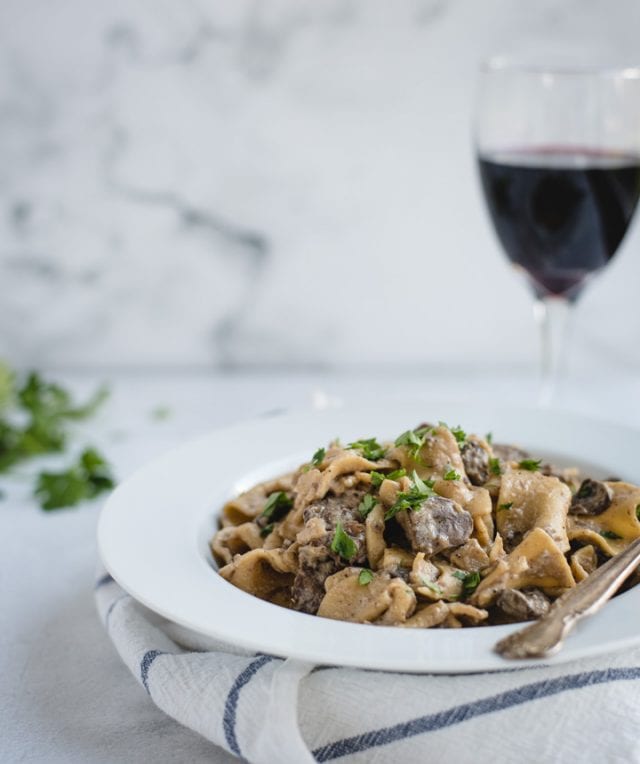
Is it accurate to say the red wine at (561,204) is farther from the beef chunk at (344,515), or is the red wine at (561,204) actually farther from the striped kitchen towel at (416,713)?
the striped kitchen towel at (416,713)

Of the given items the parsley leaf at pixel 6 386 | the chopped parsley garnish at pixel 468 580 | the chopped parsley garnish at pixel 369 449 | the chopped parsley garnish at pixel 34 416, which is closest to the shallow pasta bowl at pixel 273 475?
the chopped parsley garnish at pixel 468 580

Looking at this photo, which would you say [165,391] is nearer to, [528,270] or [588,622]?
[528,270]

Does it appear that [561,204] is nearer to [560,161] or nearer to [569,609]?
[560,161]

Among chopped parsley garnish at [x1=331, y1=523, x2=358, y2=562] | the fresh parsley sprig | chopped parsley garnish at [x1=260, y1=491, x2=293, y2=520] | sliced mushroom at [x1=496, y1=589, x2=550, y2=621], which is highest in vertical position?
the fresh parsley sprig

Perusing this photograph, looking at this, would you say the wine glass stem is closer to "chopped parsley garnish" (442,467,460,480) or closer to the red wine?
the red wine

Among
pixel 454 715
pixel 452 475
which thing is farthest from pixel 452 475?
pixel 454 715

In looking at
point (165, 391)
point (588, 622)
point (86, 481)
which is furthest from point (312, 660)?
point (165, 391)

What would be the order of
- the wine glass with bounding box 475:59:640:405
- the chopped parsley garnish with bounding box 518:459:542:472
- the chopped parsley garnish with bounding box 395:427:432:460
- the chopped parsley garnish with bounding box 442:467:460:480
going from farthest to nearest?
the wine glass with bounding box 475:59:640:405, the chopped parsley garnish with bounding box 518:459:542:472, the chopped parsley garnish with bounding box 395:427:432:460, the chopped parsley garnish with bounding box 442:467:460:480

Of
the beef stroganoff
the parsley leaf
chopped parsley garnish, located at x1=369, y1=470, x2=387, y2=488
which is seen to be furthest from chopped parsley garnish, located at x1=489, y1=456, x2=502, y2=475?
the parsley leaf
